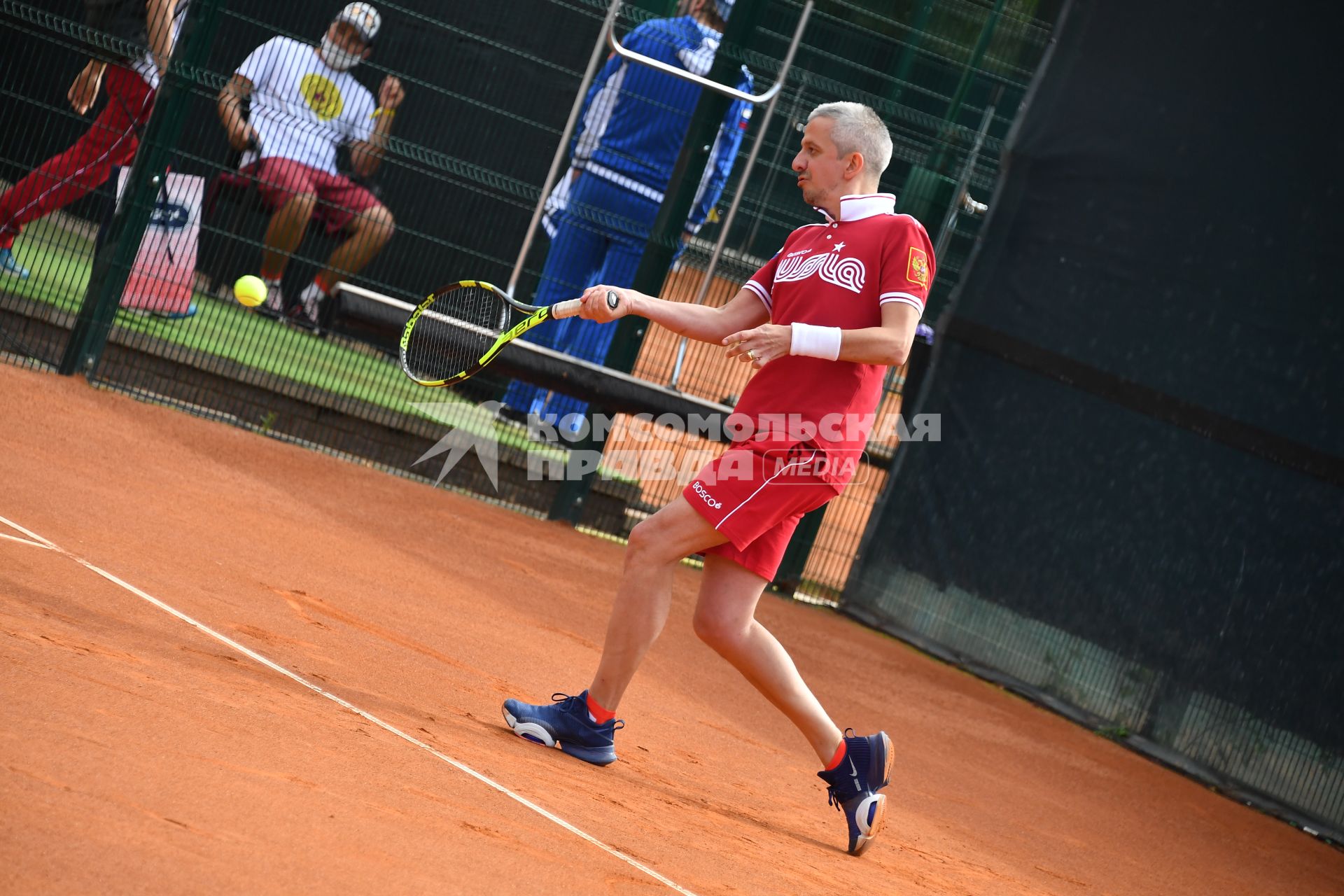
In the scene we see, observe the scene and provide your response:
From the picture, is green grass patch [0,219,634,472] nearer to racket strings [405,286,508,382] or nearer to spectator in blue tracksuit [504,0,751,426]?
spectator in blue tracksuit [504,0,751,426]

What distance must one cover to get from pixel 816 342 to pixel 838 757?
1.31 m

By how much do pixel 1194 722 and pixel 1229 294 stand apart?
243 cm

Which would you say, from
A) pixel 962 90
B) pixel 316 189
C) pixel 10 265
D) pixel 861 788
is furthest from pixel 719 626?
pixel 962 90

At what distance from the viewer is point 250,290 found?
7.32 m

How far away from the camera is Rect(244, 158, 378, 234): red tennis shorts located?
24.7ft

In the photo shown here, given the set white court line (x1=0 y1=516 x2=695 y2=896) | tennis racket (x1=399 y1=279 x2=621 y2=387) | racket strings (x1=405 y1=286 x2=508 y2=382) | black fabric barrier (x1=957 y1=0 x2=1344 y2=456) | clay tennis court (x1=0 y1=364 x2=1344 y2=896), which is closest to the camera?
clay tennis court (x1=0 y1=364 x2=1344 y2=896)

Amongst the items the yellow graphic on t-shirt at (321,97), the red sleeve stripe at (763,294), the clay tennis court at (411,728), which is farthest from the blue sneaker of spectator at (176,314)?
the red sleeve stripe at (763,294)

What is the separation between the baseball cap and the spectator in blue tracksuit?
1226 millimetres

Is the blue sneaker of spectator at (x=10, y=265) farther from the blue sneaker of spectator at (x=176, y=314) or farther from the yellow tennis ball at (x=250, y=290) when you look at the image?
the yellow tennis ball at (x=250, y=290)

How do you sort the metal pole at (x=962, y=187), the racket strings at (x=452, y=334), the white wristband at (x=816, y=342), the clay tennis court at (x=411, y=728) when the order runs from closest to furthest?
the clay tennis court at (x=411, y=728) → the white wristband at (x=816, y=342) → the racket strings at (x=452, y=334) → the metal pole at (x=962, y=187)

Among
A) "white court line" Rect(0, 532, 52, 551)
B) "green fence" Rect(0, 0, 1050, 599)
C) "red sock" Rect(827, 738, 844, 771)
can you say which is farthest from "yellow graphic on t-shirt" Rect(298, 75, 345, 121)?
"red sock" Rect(827, 738, 844, 771)

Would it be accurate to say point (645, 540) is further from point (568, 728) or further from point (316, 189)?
point (316, 189)

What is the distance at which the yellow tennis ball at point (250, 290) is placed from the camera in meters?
7.31

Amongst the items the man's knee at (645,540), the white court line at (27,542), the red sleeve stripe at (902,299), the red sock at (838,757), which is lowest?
the white court line at (27,542)
